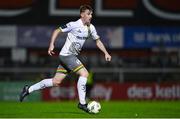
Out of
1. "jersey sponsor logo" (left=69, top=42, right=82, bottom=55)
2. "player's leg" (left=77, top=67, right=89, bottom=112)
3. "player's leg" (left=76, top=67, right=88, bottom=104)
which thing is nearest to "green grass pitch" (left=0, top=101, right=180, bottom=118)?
"player's leg" (left=77, top=67, right=89, bottom=112)

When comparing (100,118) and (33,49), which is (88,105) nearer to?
(100,118)

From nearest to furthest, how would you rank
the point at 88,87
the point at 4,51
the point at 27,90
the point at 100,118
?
the point at 100,118 < the point at 27,90 < the point at 88,87 < the point at 4,51

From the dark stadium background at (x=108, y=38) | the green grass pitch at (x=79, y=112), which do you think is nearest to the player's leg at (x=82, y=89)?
the green grass pitch at (x=79, y=112)

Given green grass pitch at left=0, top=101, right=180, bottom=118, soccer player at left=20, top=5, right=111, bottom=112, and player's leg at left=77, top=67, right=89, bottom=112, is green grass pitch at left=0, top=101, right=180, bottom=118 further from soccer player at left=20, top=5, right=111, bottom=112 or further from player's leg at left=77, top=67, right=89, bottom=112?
soccer player at left=20, top=5, right=111, bottom=112

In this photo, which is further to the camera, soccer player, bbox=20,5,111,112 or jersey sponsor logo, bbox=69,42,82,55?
jersey sponsor logo, bbox=69,42,82,55

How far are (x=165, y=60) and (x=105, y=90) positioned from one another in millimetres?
4603

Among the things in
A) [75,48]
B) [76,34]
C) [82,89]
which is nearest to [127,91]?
[75,48]

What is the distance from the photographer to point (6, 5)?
105 ft

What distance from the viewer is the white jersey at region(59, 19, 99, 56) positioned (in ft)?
47.5

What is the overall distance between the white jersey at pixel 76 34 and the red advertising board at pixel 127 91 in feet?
45.7

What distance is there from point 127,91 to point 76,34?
1500 centimetres

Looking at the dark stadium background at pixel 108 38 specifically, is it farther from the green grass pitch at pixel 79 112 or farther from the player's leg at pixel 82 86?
the player's leg at pixel 82 86

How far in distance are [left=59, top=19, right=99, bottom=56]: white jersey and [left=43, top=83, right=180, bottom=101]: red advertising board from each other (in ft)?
45.7

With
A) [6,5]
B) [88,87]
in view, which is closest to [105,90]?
[88,87]
